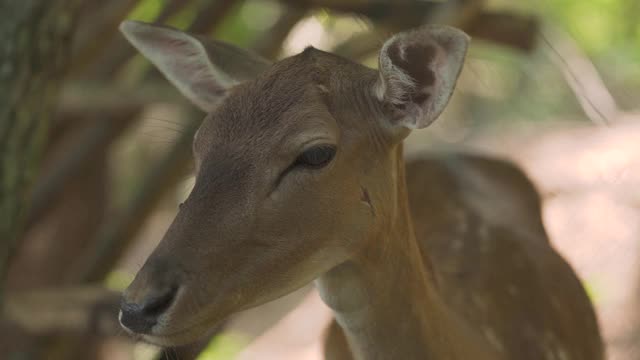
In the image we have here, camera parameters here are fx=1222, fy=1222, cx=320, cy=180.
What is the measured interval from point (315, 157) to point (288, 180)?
0.08 m

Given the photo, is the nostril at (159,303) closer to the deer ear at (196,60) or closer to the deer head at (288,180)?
the deer head at (288,180)

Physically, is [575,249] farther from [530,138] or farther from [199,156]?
[199,156]

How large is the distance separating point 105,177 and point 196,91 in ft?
9.33

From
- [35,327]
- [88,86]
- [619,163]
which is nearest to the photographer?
[35,327]

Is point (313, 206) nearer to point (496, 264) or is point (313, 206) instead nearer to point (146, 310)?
point (146, 310)

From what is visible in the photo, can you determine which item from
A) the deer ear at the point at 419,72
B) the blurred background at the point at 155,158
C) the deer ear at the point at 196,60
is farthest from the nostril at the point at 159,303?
the deer ear at the point at 196,60

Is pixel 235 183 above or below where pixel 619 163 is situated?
above

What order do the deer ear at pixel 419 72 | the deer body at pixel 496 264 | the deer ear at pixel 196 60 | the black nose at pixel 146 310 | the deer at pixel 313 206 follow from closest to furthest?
the black nose at pixel 146 310, the deer at pixel 313 206, the deer ear at pixel 419 72, the deer ear at pixel 196 60, the deer body at pixel 496 264

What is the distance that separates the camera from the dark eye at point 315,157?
2.60 metres

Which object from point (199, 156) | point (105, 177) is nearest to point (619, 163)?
point (105, 177)

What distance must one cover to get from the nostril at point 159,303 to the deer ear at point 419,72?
28.5 inches

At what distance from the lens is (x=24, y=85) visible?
329 centimetres

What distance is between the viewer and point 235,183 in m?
2.55

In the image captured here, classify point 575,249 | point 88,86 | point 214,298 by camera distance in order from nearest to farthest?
point 214,298
point 88,86
point 575,249
